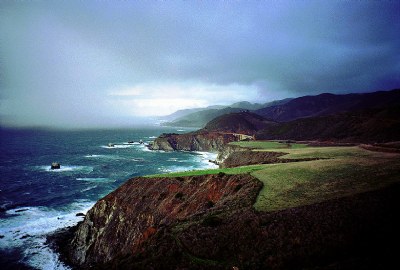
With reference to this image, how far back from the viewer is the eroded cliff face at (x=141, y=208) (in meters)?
31.1

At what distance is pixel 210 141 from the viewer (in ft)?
513

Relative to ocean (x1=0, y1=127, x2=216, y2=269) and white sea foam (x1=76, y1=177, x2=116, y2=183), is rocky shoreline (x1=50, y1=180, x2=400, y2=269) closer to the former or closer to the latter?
ocean (x1=0, y1=127, x2=216, y2=269)

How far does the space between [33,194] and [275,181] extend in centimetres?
6162

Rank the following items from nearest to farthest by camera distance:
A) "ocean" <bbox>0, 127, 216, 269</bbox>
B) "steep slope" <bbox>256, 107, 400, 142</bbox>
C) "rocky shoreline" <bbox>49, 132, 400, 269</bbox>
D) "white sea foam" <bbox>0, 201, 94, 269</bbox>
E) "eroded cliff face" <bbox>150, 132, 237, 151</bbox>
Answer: "rocky shoreline" <bbox>49, 132, 400, 269</bbox> < "white sea foam" <bbox>0, 201, 94, 269</bbox> < "ocean" <bbox>0, 127, 216, 269</bbox> < "steep slope" <bbox>256, 107, 400, 142</bbox> < "eroded cliff face" <bbox>150, 132, 237, 151</bbox>

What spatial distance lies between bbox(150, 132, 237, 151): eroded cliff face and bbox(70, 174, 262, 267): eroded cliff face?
112 meters

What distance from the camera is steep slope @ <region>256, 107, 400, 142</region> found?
88.8 m

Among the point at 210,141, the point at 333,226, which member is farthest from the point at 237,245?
the point at 210,141

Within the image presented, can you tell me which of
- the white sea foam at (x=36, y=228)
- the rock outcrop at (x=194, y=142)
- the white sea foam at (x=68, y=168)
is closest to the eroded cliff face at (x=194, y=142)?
the rock outcrop at (x=194, y=142)

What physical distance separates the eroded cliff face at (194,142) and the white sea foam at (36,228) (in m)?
96.8

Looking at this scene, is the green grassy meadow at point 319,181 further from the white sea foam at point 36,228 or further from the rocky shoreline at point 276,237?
the white sea foam at point 36,228

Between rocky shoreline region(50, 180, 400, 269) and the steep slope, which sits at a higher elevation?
the steep slope

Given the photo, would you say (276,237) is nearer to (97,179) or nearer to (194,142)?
(97,179)

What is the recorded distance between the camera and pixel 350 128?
108062 millimetres

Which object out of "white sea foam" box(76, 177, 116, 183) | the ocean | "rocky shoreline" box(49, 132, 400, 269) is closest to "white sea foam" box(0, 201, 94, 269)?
the ocean
